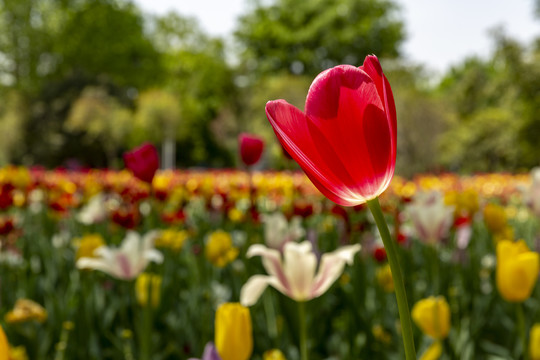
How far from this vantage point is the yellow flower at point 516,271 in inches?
43.2

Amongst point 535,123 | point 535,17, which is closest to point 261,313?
point 535,123

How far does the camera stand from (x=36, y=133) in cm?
2120

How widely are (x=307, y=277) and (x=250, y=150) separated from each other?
2.88ft

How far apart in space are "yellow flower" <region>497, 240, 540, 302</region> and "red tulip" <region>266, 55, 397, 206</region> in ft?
2.40

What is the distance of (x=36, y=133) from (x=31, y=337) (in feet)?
69.4

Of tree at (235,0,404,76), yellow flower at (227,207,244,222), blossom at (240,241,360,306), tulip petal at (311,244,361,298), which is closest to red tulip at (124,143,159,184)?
blossom at (240,241,360,306)

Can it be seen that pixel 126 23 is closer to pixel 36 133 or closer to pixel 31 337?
pixel 36 133

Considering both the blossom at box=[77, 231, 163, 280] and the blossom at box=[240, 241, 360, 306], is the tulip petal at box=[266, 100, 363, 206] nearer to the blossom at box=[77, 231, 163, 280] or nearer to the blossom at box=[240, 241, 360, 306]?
the blossom at box=[240, 241, 360, 306]

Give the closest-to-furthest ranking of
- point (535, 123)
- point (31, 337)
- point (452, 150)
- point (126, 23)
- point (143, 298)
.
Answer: point (143, 298) → point (31, 337) → point (535, 123) → point (452, 150) → point (126, 23)

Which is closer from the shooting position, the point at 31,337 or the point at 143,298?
the point at 143,298

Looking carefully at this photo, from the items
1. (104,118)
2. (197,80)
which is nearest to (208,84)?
(197,80)

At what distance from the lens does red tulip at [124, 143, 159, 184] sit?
1.45 meters

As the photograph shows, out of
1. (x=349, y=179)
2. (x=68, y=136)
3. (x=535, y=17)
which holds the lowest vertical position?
(x=349, y=179)

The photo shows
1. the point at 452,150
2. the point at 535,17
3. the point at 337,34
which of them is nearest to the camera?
the point at 452,150
